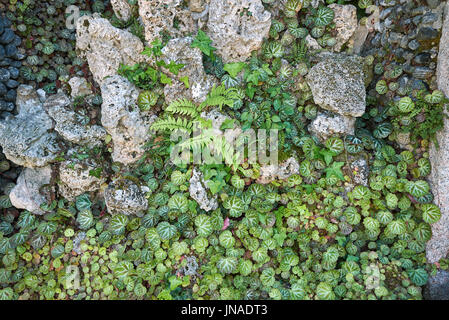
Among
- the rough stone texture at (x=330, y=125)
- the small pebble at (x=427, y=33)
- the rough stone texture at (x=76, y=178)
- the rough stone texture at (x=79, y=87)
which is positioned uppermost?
the small pebble at (x=427, y=33)

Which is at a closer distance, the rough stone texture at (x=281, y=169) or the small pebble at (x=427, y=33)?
the small pebble at (x=427, y=33)

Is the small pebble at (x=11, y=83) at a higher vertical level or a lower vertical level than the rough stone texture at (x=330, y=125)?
higher

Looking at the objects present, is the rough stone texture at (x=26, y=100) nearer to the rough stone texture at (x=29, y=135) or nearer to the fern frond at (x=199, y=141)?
the rough stone texture at (x=29, y=135)

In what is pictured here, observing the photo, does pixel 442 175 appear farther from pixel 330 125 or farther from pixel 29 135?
pixel 29 135

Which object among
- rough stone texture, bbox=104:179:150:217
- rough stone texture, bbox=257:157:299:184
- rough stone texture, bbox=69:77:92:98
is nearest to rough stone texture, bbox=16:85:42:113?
rough stone texture, bbox=69:77:92:98

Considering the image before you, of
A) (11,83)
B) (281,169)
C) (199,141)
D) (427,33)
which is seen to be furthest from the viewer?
(11,83)

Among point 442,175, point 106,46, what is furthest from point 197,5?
point 442,175

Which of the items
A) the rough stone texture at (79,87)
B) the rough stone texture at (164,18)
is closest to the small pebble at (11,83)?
the rough stone texture at (79,87)
